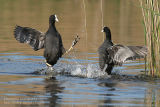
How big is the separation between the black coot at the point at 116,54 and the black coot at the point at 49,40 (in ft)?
2.46

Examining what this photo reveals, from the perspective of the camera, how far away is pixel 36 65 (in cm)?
1139

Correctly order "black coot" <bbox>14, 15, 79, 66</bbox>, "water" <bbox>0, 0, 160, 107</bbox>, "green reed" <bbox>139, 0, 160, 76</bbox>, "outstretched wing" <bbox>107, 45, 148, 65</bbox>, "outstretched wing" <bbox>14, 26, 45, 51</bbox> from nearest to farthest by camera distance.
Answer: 1. "water" <bbox>0, 0, 160, 107</bbox>
2. "green reed" <bbox>139, 0, 160, 76</bbox>
3. "outstretched wing" <bbox>107, 45, 148, 65</bbox>
4. "black coot" <bbox>14, 15, 79, 66</bbox>
5. "outstretched wing" <bbox>14, 26, 45, 51</bbox>

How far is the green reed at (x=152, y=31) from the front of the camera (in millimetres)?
8984

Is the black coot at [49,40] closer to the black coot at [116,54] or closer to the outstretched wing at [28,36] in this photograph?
the outstretched wing at [28,36]

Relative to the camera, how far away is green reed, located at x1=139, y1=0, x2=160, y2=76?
8984 mm

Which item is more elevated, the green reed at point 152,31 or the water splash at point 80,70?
the green reed at point 152,31

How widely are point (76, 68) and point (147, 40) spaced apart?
2.03 meters

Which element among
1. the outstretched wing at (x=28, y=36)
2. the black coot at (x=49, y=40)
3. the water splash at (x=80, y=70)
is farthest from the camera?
the outstretched wing at (x=28, y=36)

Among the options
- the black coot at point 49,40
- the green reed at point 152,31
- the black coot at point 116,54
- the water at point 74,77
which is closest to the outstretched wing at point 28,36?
the black coot at point 49,40

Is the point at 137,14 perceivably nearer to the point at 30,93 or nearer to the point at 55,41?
the point at 55,41

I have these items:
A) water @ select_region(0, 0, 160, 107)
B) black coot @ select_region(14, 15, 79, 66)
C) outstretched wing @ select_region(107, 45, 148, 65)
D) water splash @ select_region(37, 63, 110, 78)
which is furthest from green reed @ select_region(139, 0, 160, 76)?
black coot @ select_region(14, 15, 79, 66)

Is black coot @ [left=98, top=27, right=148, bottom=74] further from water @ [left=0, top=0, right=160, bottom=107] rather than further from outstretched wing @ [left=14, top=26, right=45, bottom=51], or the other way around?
outstretched wing @ [left=14, top=26, right=45, bottom=51]

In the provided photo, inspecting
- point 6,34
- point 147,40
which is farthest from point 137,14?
point 147,40

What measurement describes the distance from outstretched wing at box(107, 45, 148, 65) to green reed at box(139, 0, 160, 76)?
6.2 inches
